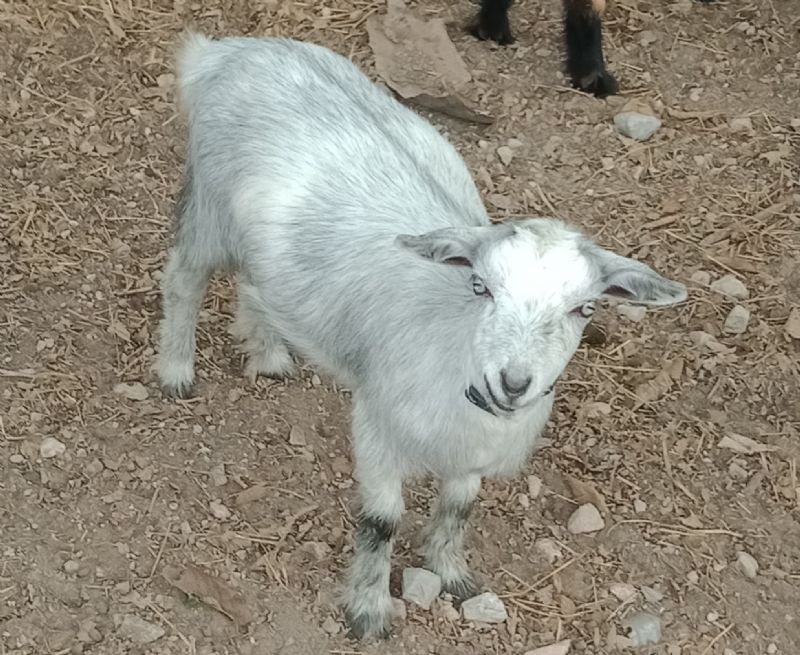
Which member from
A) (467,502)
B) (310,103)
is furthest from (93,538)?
(310,103)

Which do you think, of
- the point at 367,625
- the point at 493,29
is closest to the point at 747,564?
the point at 367,625

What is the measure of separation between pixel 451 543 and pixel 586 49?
2604 mm

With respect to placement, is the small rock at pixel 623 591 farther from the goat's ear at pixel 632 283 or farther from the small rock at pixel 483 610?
the goat's ear at pixel 632 283

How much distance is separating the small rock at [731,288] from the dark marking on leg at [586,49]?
1.15m

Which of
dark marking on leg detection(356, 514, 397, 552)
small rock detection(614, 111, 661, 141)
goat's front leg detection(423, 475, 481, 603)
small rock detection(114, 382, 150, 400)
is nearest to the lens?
dark marking on leg detection(356, 514, 397, 552)

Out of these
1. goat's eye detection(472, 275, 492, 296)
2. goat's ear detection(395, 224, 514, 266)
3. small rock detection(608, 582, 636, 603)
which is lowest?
small rock detection(608, 582, 636, 603)

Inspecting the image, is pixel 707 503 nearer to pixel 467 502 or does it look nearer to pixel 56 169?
pixel 467 502

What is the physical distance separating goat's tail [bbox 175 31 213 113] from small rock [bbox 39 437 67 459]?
1.10 m

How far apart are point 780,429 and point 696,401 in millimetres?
290

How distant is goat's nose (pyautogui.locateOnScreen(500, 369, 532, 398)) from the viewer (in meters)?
2.36

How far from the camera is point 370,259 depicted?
3.10 m

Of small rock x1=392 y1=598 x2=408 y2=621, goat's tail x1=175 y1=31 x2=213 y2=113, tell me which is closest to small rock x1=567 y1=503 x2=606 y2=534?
small rock x1=392 y1=598 x2=408 y2=621

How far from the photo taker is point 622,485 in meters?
3.89

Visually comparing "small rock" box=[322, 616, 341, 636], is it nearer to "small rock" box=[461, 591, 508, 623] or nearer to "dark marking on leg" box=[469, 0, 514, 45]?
"small rock" box=[461, 591, 508, 623]
